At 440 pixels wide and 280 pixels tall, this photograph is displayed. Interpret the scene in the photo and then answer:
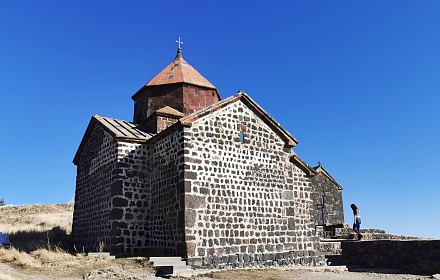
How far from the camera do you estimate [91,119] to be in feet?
55.7

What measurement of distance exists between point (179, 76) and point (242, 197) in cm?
758

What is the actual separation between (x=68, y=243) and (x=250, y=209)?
30.7 ft

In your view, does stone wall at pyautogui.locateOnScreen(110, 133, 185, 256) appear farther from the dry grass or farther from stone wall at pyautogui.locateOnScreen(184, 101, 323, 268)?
the dry grass

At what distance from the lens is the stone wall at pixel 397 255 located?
1282 cm

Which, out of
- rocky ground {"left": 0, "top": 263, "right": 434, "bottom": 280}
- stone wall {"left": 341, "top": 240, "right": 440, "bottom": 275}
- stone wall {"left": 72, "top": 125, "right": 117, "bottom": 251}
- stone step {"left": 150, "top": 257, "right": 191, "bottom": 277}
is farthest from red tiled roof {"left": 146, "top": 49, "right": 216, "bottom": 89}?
stone wall {"left": 341, "top": 240, "right": 440, "bottom": 275}

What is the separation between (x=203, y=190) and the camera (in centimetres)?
1233

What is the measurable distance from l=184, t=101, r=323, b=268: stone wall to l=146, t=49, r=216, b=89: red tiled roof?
181 inches

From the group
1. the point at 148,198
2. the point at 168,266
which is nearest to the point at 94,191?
the point at 148,198

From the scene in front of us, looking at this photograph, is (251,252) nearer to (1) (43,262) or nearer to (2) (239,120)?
(2) (239,120)

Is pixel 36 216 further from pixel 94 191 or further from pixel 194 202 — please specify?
pixel 194 202

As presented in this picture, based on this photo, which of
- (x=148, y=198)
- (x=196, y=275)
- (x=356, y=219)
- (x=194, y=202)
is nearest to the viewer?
(x=196, y=275)

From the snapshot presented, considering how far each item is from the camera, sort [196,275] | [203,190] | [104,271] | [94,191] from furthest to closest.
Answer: [94,191] < [203,190] < [196,275] < [104,271]

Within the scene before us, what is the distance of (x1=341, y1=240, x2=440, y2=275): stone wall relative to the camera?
42.1 ft

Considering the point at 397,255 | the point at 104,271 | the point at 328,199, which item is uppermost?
the point at 328,199
